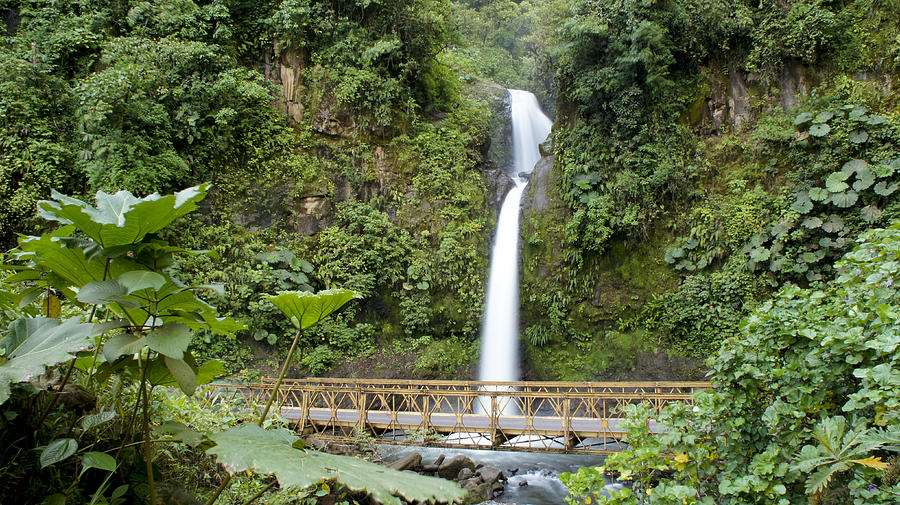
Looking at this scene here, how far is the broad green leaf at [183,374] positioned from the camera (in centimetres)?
129

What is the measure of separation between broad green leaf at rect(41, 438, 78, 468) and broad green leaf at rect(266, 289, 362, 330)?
0.63 meters

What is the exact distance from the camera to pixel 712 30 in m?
12.4

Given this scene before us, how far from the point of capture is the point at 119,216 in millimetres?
1314

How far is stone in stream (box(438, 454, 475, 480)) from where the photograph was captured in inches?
316

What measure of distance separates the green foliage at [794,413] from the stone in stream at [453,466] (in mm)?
5482

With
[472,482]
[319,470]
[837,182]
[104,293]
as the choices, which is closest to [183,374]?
[104,293]

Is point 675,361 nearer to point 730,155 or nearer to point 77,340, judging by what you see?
point 730,155

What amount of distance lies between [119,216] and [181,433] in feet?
2.24

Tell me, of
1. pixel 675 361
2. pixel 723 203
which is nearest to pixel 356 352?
pixel 675 361

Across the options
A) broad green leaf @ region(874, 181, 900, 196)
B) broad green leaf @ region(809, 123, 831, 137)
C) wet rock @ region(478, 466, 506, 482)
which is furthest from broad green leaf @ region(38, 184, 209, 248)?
broad green leaf @ region(809, 123, 831, 137)

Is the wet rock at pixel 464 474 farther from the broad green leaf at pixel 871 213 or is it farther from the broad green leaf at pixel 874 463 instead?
the broad green leaf at pixel 871 213

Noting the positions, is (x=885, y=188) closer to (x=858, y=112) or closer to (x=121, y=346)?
(x=858, y=112)

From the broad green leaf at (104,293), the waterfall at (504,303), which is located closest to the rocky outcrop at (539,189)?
the waterfall at (504,303)

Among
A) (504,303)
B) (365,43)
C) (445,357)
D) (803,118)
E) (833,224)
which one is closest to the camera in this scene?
(833,224)
